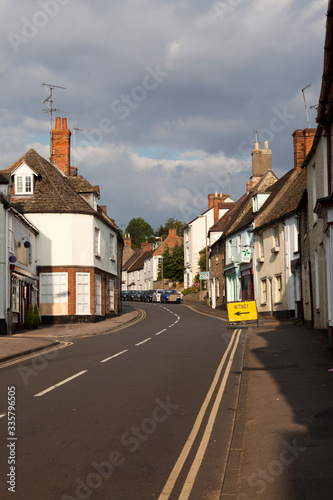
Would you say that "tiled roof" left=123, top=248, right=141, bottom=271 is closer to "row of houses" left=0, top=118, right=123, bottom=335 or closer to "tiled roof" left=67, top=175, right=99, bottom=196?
"tiled roof" left=67, top=175, right=99, bottom=196

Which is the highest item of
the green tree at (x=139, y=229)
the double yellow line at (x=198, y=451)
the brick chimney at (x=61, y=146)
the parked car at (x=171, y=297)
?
the green tree at (x=139, y=229)

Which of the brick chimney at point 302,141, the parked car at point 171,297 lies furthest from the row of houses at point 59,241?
the parked car at point 171,297

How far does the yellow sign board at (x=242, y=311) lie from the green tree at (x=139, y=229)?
386 feet

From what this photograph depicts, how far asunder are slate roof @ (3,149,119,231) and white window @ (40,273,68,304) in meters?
4.37

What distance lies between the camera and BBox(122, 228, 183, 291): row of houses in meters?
97.8

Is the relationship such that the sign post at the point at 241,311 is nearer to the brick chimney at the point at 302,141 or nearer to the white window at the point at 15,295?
the white window at the point at 15,295

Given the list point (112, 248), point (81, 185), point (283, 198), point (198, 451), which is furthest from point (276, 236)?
point (198, 451)

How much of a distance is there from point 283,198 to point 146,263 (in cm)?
6358

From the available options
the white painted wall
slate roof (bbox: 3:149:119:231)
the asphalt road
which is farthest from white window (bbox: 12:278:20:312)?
the asphalt road

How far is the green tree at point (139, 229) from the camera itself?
14800 cm

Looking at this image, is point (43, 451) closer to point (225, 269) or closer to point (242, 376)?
point (242, 376)

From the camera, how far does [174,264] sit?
305 feet

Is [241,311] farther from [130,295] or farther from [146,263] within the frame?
[146,263]

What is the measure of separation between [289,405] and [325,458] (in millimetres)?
3338
